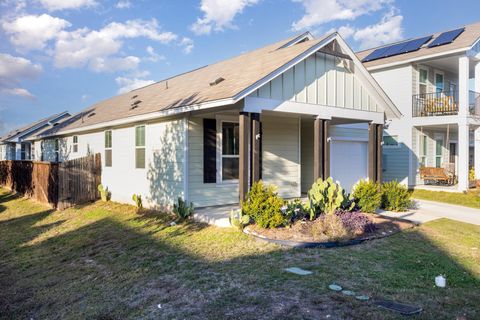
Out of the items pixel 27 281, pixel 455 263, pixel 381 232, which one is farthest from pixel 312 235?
pixel 27 281

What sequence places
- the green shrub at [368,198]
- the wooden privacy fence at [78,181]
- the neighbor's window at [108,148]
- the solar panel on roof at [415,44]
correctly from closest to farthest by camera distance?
1. the green shrub at [368,198]
2. the wooden privacy fence at [78,181]
3. the neighbor's window at [108,148]
4. the solar panel on roof at [415,44]

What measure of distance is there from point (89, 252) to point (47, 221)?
4.72m

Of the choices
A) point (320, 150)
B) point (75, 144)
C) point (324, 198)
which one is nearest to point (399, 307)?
point (324, 198)

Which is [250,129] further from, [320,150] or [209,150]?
[320,150]

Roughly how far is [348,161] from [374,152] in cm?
222

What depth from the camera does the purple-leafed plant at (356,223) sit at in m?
7.54

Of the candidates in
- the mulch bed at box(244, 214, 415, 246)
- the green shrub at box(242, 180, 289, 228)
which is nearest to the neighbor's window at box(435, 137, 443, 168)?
the mulch bed at box(244, 214, 415, 246)

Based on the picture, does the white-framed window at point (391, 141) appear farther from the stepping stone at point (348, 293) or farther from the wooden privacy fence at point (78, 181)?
the stepping stone at point (348, 293)

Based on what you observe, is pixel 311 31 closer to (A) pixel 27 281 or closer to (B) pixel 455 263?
(B) pixel 455 263

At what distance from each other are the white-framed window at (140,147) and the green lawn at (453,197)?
10957 millimetres

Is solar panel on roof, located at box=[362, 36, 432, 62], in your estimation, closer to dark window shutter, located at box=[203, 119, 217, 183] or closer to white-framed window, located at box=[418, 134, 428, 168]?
white-framed window, located at box=[418, 134, 428, 168]

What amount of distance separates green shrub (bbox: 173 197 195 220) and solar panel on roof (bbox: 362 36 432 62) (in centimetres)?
1417

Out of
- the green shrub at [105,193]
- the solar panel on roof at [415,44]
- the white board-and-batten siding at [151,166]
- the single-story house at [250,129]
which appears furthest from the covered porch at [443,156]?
the green shrub at [105,193]

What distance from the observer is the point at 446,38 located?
55.6 ft
